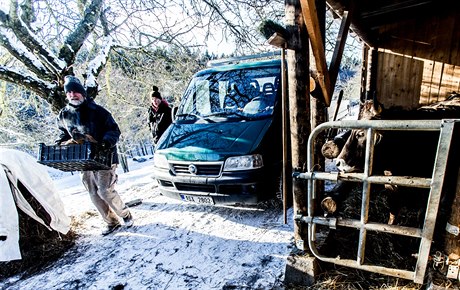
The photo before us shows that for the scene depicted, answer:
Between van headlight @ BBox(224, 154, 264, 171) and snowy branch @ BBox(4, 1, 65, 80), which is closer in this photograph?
van headlight @ BBox(224, 154, 264, 171)

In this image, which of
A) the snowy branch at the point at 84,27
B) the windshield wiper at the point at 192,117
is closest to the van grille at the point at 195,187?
the windshield wiper at the point at 192,117

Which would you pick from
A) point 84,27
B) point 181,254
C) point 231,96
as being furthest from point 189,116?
point 84,27

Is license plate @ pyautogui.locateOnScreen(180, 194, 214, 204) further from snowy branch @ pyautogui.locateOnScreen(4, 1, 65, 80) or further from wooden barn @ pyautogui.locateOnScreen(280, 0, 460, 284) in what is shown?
snowy branch @ pyautogui.locateOnScreen(4, 1, 65, 80)

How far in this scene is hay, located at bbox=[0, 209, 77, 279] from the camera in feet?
10.2

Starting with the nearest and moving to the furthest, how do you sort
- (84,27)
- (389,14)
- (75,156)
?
(75,156) → (389,14) → (84,27)

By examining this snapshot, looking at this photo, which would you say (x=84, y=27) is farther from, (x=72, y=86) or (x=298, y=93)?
(x=298, y=93)

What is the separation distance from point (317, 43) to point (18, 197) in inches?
149

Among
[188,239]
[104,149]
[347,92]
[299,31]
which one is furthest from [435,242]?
[347,92]

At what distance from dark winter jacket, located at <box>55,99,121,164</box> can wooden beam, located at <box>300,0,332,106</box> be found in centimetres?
264

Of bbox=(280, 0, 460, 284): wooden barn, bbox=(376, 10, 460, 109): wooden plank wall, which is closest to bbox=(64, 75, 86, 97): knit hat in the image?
bbox=(280, 0, 460, 284): wooden barn

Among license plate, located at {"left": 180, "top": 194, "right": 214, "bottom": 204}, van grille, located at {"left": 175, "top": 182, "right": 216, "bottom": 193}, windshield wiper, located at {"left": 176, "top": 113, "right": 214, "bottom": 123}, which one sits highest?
windshield wiper, located at {"left": 176, "top": 113, "right": 214, "bottom": 123}

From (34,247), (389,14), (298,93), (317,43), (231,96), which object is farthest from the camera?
(389,14)

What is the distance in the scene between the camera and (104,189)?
350 centimetres

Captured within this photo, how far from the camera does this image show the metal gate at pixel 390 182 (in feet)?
5.46
